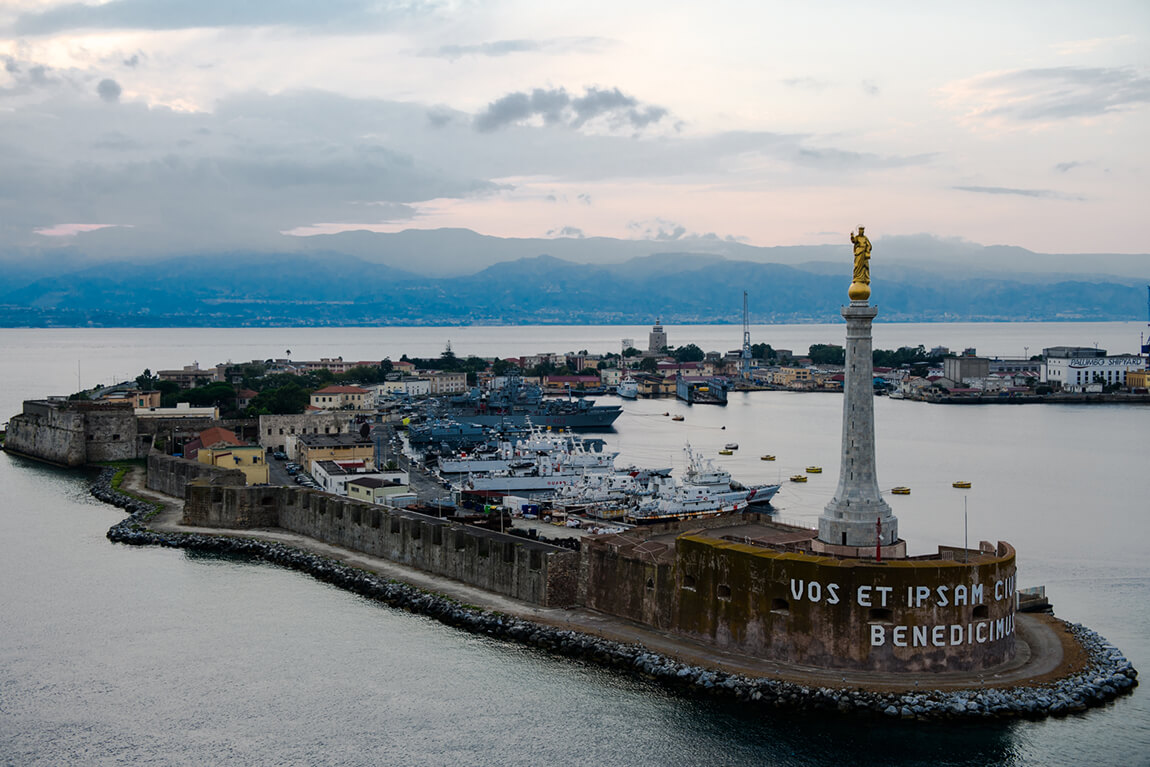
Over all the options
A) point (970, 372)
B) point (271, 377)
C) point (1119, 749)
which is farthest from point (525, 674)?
point (970, 372)

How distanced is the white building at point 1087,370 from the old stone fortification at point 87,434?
238 ft

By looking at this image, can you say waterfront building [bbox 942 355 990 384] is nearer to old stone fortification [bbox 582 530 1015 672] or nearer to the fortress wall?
the fortress wall

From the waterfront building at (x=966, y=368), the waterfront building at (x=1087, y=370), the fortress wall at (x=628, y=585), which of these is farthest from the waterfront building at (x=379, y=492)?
the waterfront building at (x=966, y=368)

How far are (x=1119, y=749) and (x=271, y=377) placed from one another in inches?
2955

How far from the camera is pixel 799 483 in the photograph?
41688 mm

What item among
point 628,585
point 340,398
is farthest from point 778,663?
point 340,398

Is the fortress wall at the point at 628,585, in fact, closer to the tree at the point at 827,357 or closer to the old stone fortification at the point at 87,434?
the old stone fortification at the point at 87,434

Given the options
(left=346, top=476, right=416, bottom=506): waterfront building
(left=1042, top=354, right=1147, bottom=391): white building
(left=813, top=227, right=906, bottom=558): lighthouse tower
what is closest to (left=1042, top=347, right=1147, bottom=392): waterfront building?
(left=1042, top=354, right=1147, bottom=391): white building

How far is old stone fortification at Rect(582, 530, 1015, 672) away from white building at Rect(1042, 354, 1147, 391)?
79798 mm

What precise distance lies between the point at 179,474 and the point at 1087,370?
256 ft

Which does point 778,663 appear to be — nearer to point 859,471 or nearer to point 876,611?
point 876,611

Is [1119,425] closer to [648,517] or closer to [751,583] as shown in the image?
[648,517]

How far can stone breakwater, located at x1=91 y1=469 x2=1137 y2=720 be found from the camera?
15.4 metres

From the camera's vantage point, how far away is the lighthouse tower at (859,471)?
1784cm
